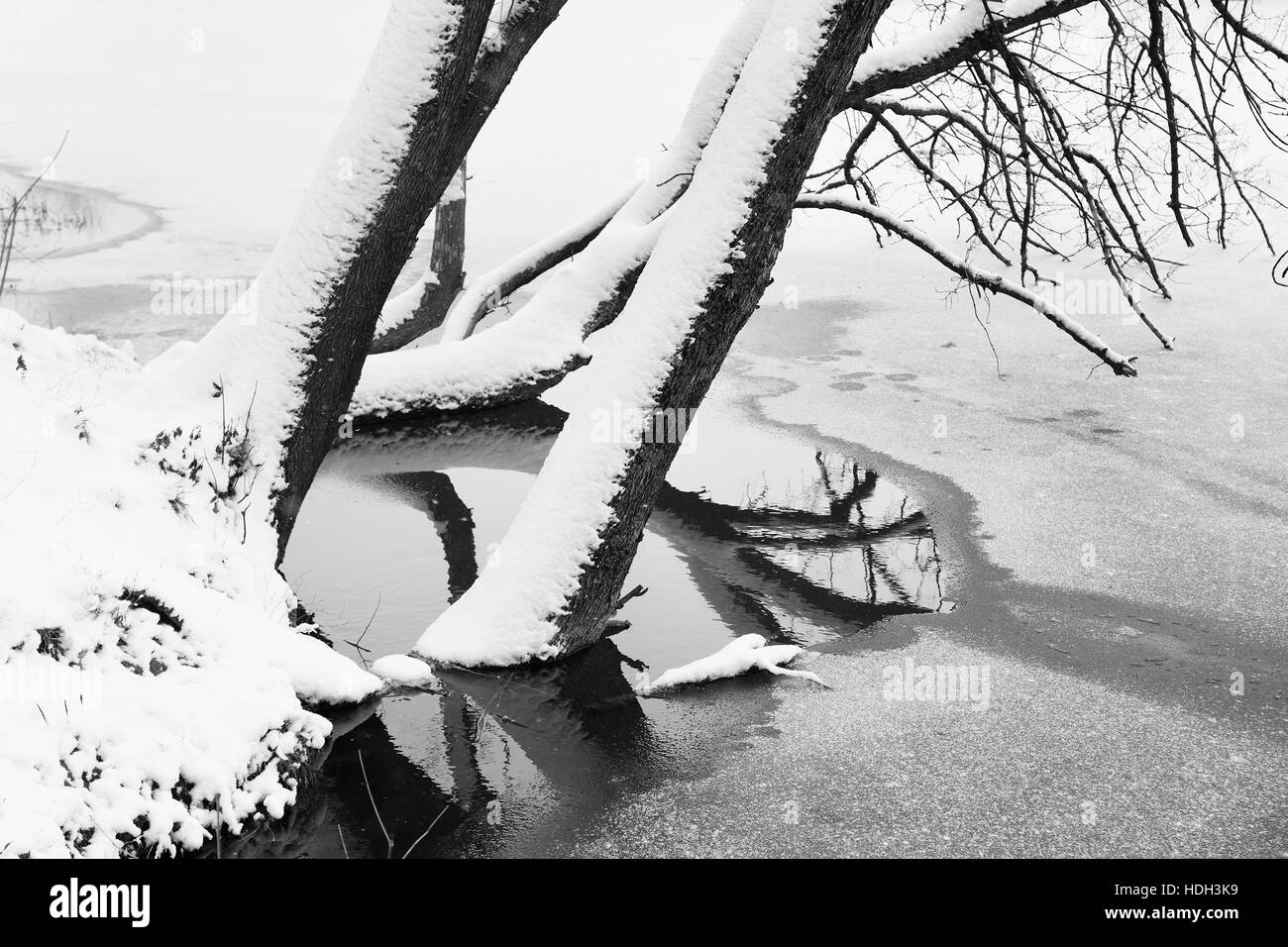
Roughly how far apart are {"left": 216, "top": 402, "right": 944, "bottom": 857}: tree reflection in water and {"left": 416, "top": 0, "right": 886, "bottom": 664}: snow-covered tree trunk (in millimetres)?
244

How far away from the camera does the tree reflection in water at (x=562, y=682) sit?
3650mm

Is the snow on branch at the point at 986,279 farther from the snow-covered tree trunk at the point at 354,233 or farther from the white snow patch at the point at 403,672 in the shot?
the white snow patch at the point at 403,672

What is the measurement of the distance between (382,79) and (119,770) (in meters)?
3.06

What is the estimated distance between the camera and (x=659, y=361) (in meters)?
4.70

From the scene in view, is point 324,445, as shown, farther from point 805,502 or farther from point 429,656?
point 805,502

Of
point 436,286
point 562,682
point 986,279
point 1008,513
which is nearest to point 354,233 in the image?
point 562,682

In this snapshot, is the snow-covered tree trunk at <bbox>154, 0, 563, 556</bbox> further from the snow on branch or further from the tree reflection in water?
the snow on branch

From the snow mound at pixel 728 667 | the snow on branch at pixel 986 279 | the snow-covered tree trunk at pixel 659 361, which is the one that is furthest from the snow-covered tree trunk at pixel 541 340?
the snow mound at pixel 728 667

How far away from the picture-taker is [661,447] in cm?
479

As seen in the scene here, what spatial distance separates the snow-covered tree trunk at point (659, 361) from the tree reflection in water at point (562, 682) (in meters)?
0.24

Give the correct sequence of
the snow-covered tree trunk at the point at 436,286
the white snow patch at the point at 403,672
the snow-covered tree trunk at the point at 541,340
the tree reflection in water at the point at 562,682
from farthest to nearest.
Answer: the snow-covered tree trunk at the point at 436,286
the snow-covered tree trunk at the point at 541,340
the white snow patch at the point at 403,672
the tree reflection in water at the point at 562,682

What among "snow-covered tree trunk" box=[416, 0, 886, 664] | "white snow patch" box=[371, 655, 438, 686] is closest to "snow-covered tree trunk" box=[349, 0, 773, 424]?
"snow-covered tree trunk" box=[416, 0, 886, 664]

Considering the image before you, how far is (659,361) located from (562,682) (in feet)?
4.66
